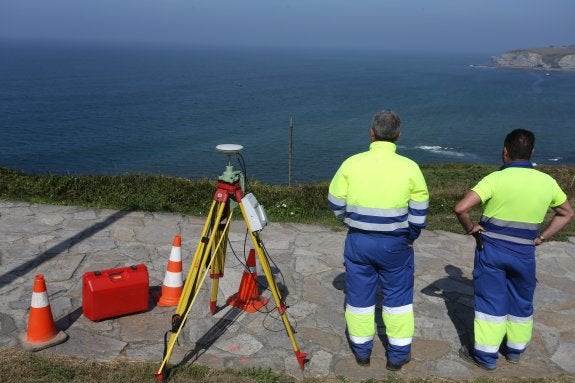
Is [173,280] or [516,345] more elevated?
[173,280]

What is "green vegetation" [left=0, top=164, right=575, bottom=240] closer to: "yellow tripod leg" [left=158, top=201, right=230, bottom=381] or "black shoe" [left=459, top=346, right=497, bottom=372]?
"black shoe" [left=459, top=346, right=497, bottom=372]

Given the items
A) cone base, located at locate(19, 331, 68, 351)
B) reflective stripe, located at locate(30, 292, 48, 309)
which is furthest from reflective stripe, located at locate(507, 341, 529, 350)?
reflective stripe, located at locate(30, 292, 48, 309)

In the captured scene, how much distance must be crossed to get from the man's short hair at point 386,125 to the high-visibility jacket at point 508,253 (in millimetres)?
863

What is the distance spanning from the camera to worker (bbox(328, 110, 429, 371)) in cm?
444

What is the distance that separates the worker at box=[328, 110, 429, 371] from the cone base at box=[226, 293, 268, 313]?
141 cm

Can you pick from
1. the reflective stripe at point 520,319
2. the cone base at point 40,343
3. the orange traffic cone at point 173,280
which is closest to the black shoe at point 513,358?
the reflective stripe at point 520,319

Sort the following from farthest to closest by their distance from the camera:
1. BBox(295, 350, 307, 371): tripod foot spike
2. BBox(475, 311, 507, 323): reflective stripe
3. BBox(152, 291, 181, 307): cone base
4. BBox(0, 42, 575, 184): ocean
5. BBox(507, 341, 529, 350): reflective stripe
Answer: BBox(0, 42, 575, 184): ocean < BBox(152, 291, 181, 307): cone base < BBox(507, 341, 529, 350): reflective stripe < BBox(475, 311, 507, 323): reflective stripe < BBox(295, 350, 307, 371): tripod foot spike

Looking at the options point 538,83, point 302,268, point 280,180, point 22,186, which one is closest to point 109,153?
point 280,180

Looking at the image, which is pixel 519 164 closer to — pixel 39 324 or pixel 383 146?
pixel 383 146

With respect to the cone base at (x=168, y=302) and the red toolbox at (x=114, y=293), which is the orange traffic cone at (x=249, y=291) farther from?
the red toolbox at (x=114, y=293)

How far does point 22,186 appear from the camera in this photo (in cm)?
923

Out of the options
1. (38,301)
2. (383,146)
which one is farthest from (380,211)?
(38,301)

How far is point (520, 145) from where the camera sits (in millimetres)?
4613

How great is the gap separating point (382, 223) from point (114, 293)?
8.79ft
